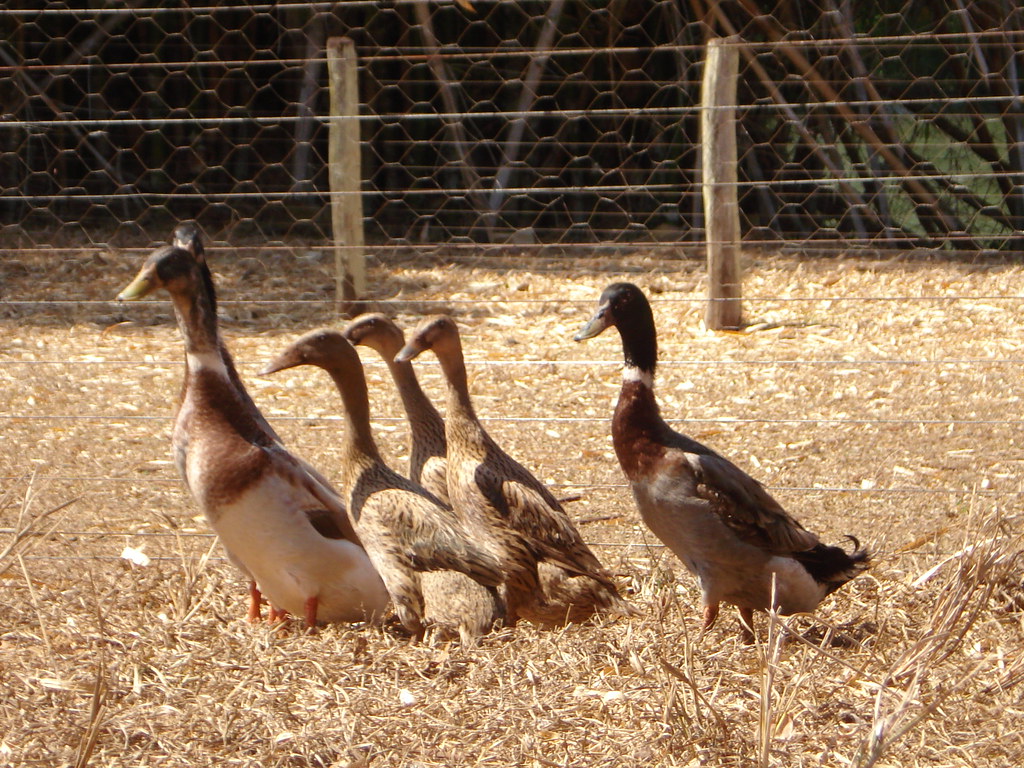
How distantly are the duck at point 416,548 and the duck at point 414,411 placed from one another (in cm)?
46

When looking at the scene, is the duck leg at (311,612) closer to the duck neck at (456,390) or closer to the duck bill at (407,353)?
the duck neck at (456,390)

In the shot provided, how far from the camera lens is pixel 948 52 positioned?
1004 cm

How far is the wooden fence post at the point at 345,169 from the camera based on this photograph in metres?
7.07

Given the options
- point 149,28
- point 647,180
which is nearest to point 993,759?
point 647,180

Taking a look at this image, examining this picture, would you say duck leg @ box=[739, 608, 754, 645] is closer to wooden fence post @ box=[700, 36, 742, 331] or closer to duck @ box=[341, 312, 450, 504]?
duck @ box=[341, 312, 450, 504]

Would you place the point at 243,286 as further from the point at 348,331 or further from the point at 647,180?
the point at 348,331

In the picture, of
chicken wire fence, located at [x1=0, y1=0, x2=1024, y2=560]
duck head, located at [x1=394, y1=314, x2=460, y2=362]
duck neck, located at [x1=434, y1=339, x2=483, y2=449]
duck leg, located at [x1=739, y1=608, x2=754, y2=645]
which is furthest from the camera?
chicken wire fence, located at [x1=0, y1=0, x2=1024, y2=560]

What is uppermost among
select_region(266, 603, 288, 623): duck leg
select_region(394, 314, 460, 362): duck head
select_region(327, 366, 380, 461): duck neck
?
select_region(394, 314, 460, 362): duck head

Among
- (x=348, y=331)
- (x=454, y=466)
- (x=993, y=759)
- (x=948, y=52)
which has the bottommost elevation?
(x=993, y=759)

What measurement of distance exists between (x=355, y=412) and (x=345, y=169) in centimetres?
339

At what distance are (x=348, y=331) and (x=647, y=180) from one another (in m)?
6.23

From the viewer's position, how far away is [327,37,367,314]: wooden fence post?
7.07 metres

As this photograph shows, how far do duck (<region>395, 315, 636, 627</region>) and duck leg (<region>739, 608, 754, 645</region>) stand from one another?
331 mm

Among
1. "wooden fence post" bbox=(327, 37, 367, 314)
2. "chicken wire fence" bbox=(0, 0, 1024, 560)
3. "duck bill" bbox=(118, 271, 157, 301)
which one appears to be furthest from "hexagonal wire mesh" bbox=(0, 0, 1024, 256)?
"duck bill" bbox=(118, 271, 157, 301)
